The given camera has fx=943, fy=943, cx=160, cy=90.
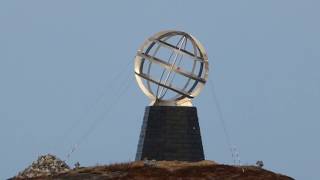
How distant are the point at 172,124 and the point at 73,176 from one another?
9269mm

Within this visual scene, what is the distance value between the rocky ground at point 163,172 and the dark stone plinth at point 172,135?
6.60ft

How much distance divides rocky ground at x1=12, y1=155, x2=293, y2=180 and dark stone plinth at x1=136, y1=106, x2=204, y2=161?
79.2 inches

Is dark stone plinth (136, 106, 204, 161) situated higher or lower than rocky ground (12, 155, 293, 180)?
higher

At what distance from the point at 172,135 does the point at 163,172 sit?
612 cm

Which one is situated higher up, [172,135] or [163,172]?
[172,135]

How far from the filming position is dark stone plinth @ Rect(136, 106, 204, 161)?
67.4 metres

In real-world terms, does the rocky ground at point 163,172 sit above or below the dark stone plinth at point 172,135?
below

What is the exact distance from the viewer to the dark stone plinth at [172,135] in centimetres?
6738

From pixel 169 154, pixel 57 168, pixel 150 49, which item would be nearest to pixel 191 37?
pixel 150 49

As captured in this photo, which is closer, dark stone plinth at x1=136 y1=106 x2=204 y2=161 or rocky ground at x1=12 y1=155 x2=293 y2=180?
rocky ground at x1=12 y1=155 x2=293 y2=180

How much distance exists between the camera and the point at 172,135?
6750cm

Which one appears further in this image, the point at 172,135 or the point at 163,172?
the point at 172,135

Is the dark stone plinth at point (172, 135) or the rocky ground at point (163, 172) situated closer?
the rocky ground at point (163, 172)

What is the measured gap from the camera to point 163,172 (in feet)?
203
